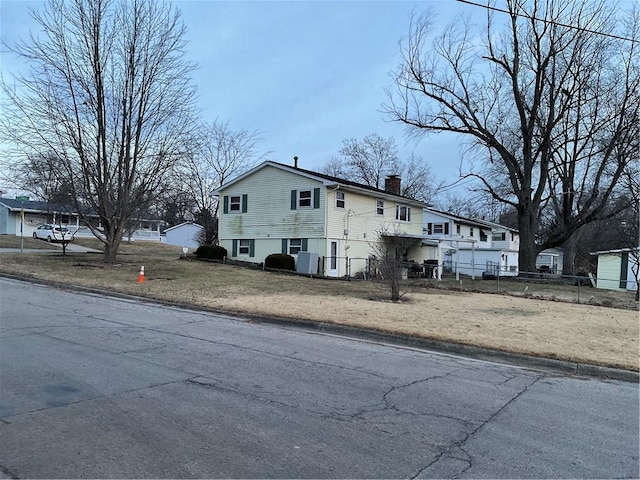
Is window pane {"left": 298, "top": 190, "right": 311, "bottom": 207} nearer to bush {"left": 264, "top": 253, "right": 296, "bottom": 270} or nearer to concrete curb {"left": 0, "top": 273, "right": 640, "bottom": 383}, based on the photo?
bush {"left": 264, "top": 253, "right": 296, "bottom": 270}

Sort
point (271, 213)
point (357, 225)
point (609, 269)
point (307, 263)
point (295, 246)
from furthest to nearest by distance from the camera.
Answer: point (609, 269) → point (271, 213) → point (357, 225) → point (295, 246) → point (307, 263)

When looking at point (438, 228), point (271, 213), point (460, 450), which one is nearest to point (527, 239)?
point (438, 228)

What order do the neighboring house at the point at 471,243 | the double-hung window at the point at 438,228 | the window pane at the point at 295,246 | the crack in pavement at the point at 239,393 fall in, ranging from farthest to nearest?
the double-hung window at the point at 438,228, the neighboring house at the point at 471,243, the window pane at the point at 295,246, the crack in pavement at the point at 239,393

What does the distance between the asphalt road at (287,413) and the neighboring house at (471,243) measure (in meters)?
31.3

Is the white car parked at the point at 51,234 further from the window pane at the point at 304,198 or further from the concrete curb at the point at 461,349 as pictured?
the concrete curb at the point at 461,349

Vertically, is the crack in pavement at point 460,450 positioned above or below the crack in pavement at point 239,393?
below

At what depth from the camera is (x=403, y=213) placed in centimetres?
3384

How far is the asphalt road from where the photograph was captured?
12.1 ft

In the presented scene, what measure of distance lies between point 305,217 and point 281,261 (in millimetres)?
3063

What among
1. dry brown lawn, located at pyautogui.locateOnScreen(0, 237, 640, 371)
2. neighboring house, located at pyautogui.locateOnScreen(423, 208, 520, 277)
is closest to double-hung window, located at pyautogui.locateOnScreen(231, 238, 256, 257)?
dry brown lawn, located at pyautogui.locateOnScreen(0, 237, 640, 371)

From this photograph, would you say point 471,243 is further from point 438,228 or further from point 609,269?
point 609,269

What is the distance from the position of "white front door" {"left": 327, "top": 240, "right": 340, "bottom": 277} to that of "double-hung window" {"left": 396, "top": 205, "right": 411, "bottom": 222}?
23.3 feet

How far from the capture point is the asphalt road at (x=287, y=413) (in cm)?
369

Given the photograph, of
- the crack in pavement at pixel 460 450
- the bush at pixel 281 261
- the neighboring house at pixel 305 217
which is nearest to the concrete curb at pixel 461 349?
the crack in pavement at pixel 460 450
